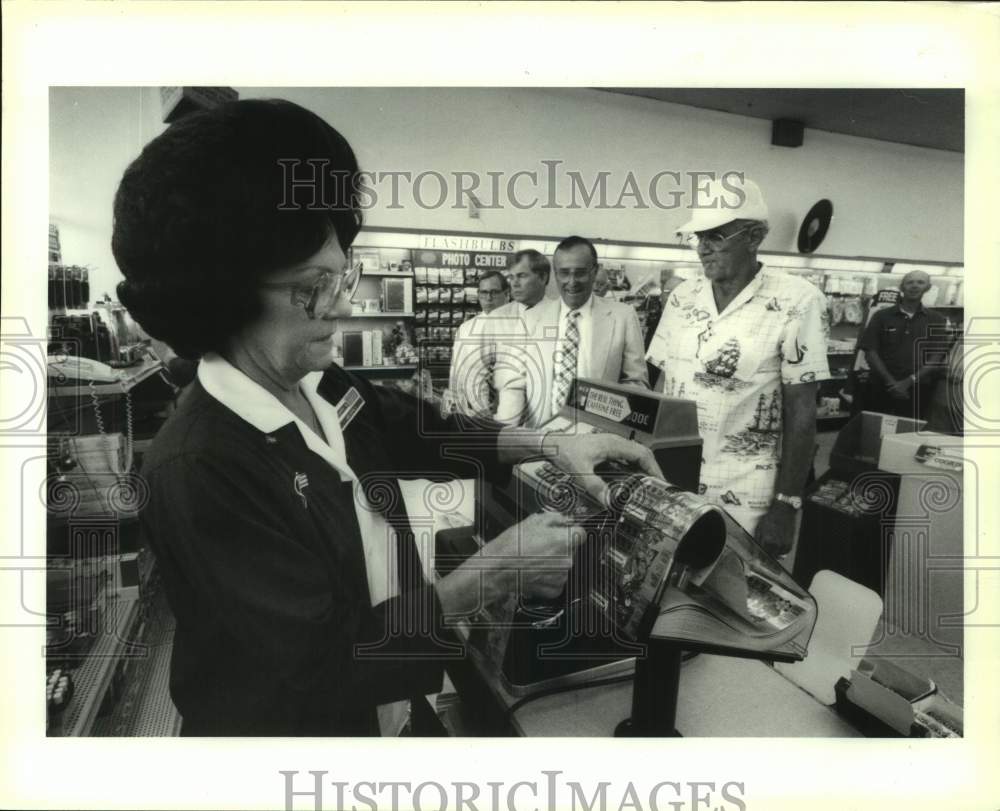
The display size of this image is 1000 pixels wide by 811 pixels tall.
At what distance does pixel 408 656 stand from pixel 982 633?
1.24 metres

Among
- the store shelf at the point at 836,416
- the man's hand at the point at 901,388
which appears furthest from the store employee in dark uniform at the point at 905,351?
the store shelf at the point at 836,416

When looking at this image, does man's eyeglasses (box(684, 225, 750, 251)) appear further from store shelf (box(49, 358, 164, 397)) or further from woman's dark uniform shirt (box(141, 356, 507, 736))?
store shelf (box(49, 358, 164, 397))

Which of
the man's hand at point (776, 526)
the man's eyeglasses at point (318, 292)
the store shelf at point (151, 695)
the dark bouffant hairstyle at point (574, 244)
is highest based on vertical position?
the dark bouffant hairstyle at point (574, 244)

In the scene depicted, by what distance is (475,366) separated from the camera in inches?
58.2

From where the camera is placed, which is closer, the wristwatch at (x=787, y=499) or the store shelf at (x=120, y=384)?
the store shelf at (x=120, y=384)

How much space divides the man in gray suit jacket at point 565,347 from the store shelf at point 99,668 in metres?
0.89

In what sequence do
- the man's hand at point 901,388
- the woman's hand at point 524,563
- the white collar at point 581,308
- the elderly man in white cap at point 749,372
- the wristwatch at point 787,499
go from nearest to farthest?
the woman's hand at point 524,563
the white collar at point 581,308
the elderly man in white cap at point 749,372
the wristwatch at point 787,499
the man's hand at point 901,388

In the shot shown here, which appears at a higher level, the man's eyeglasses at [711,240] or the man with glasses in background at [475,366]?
the man's eyeglasses at [711,240]

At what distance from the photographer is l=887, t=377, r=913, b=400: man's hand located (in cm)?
211

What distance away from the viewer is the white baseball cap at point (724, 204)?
4.60 ft

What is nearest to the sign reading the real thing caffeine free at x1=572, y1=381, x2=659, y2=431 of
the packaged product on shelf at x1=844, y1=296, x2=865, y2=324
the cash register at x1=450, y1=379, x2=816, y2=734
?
the cash register at x1=450, y1=379, x2=816, y2=734

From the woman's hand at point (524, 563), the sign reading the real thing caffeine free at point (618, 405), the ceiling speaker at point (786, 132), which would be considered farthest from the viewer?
the ceiling speaker at point (786, 132)

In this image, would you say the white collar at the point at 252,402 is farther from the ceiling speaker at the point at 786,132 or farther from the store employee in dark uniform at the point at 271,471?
the ceiling speaker at the point at 786,132

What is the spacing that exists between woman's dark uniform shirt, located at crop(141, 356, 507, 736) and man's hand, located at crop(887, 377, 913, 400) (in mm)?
1771
